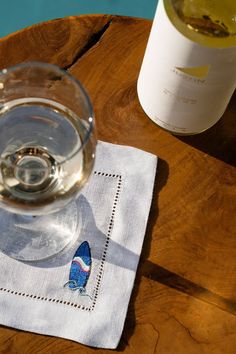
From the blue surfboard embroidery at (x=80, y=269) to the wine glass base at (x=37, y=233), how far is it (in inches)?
0.6

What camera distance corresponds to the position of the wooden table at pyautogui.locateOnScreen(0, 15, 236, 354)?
1.71 feet

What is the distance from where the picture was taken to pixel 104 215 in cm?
55

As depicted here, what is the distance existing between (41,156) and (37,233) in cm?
7

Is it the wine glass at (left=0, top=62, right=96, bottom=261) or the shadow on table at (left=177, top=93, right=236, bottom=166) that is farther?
the shadow on table at (left=177, top=93, right=236, bottom=166)

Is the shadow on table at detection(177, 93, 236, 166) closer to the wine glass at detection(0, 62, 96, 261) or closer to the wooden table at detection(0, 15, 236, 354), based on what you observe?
the wooden table at detection(0, 15, 236, 354)

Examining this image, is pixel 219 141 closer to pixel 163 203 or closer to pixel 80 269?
pixel 163 203

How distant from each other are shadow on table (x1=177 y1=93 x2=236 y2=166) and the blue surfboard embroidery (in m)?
0.15

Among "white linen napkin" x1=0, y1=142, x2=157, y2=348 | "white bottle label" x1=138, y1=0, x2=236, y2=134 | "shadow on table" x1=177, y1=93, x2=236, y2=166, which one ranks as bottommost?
"white linen napkin" x1=0, y1=142, x2=157, y2=348

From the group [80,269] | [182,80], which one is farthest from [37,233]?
[182,80]

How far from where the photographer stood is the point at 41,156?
542mm

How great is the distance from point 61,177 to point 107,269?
0.10 metres

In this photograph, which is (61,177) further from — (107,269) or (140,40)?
(140,40)

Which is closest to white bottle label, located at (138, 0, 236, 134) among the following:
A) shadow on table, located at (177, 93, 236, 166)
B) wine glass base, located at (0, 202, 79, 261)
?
shadow on table, located at (177, 93, 236, 166)

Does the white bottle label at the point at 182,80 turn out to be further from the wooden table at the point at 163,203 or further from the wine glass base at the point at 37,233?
the wine glass base at the point at 37,233
